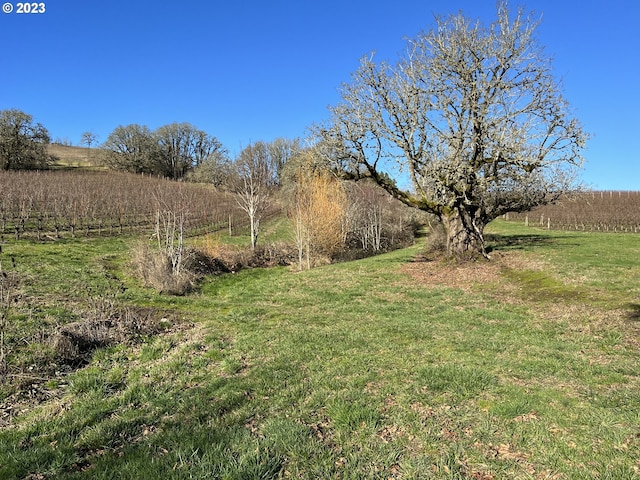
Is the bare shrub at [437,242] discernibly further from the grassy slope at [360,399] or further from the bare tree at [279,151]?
the bare tree at [279,151]

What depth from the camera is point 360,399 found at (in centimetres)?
466

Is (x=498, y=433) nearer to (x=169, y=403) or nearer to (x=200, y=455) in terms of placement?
(x=200, y=455)

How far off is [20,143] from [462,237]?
61.7 meters

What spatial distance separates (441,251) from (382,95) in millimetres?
8256

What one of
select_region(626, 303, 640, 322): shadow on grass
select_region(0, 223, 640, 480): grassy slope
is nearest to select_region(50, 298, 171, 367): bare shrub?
select_region(0, 223, 640, 480): grassy slope

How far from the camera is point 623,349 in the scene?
20.2 ft

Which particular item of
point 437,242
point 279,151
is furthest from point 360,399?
point 279,151

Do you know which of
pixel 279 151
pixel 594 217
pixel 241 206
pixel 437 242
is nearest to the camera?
pixel 437 242

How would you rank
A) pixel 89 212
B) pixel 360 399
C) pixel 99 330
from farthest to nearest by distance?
pixel 89 212
pixel 99 330
pixel 360 399

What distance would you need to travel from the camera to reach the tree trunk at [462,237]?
16125mm

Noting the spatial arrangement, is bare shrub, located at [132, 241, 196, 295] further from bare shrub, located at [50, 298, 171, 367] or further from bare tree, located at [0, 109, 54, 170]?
bare tree, located at [0, 109, 54, 170]

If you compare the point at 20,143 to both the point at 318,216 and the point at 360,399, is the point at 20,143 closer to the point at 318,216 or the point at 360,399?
the point at 318,216

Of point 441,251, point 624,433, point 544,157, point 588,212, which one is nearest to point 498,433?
point 624,433

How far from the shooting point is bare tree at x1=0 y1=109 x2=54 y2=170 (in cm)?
5244
